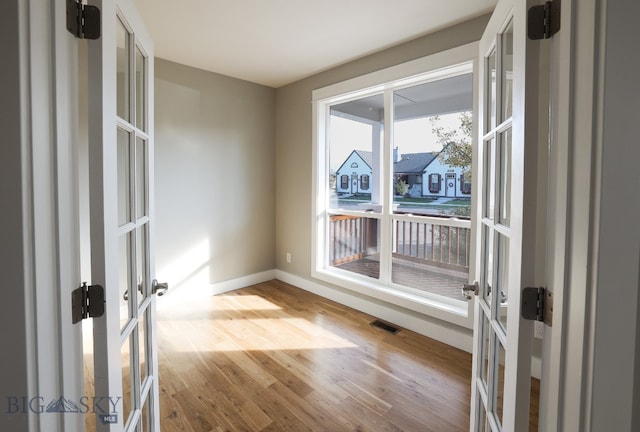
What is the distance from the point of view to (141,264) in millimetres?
1296

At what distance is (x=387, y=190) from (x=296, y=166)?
1324mm

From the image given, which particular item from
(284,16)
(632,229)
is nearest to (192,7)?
(284,16)

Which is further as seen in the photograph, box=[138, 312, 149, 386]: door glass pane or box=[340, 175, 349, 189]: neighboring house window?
box=[340, 175, 349, 189]: neighboring house window

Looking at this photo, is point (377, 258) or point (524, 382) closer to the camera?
point (524, 382)

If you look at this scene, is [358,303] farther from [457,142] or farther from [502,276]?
[502,276]

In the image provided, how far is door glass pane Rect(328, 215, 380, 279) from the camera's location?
3404 mm

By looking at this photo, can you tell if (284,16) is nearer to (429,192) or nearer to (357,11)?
(357,11)

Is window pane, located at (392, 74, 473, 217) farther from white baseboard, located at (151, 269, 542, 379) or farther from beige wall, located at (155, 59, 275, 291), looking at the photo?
beige wall, located at (155, 59, 275, 291)

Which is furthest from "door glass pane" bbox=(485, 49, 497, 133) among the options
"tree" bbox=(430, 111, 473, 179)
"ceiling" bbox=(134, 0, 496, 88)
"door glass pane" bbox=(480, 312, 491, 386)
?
"tree" bbox=(430, 111, 473, 179)

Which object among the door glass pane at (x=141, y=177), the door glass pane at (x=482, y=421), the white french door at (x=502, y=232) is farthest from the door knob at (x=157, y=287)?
the door glass pane at (x=482, y=421)

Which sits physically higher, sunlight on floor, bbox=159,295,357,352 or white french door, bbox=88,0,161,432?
white french door, bbox=88,0,161,432

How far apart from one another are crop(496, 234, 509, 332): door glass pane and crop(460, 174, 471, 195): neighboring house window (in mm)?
1560

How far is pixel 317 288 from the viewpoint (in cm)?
373

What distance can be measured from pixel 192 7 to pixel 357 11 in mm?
1196
